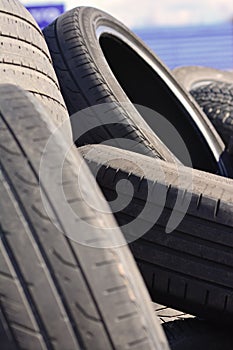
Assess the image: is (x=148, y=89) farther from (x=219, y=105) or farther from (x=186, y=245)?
(x=186, y=245)

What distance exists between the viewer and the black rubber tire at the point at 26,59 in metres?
1.94

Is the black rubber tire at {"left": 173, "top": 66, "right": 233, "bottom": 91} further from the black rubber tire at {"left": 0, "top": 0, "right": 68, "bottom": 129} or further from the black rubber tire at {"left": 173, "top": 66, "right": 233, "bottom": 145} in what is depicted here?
the black rubber tire at {"left": 0, "top": 0, "right": 68, "bottom": 129}

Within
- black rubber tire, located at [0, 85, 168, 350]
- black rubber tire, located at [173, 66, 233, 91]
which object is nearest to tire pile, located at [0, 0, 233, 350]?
black rubber tire, located at [0, 85, 168, 350]

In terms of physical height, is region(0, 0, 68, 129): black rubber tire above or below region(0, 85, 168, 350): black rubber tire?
above

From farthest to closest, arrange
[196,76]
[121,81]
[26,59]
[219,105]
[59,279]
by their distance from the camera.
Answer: [196,76]
[219,105]
[121,81]
[26,59]
[59,279]

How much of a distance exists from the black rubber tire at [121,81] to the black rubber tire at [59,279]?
4.35 feet

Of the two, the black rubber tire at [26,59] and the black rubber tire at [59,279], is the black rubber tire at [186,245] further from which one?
the black rubber tire at [59,279]

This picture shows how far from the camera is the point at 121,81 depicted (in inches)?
140

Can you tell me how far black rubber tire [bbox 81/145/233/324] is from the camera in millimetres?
1812

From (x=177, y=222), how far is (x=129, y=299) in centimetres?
69

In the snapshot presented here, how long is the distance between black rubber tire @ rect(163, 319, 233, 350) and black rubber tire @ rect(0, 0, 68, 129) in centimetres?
66

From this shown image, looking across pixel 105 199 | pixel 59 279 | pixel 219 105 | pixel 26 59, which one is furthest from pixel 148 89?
pixel 59 279

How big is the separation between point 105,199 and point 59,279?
0.73m

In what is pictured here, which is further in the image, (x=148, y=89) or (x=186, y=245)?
(x=148, y=89)
